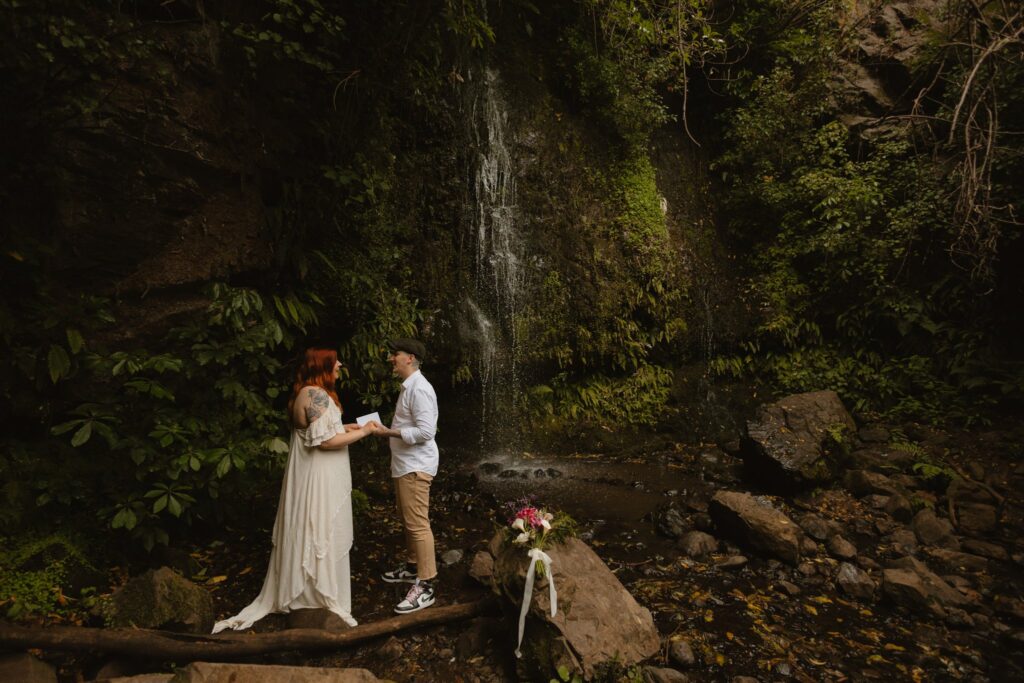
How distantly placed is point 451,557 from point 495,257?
531cm

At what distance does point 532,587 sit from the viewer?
3.63 metres

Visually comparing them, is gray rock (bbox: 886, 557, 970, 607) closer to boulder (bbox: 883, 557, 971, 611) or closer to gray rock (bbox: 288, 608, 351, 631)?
boulder (bbox: 883, 557, 971, 611)

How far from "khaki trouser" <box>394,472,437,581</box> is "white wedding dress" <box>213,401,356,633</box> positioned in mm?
514

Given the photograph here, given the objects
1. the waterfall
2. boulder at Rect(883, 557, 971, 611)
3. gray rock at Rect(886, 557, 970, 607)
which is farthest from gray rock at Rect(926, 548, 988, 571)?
the waterfall

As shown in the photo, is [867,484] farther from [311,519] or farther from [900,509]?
[311,519]

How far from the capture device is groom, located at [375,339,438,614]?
4.49 meters

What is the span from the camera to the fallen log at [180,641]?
3355 millimetres

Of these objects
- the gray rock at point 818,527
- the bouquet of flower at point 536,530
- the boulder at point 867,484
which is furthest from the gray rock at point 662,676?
the boulder at point 867,484

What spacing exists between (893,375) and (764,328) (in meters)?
2.34

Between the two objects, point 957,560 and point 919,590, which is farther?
point 957,560

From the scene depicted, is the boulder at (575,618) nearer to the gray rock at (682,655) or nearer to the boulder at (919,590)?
the gray rock at (682,655)

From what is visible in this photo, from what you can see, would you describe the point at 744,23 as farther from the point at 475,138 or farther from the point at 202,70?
the point at 202,70

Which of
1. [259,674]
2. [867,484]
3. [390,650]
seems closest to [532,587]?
[390,650]

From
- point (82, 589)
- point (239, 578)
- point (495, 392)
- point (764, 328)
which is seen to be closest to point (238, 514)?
point (239, 578)
